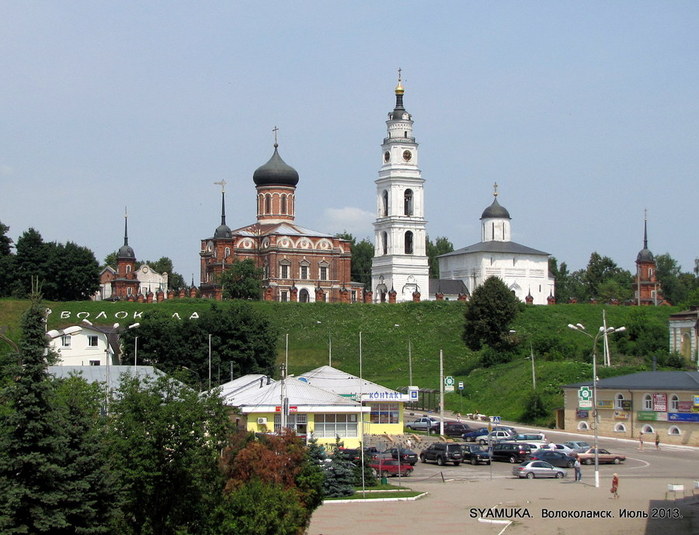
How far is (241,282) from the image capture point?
338ft

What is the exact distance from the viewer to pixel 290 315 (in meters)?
94.2

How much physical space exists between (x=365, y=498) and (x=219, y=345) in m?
34.9

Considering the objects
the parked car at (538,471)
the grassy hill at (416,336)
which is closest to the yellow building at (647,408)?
the parked car at (538,471)

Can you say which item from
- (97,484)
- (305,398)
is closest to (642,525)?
(97,484)

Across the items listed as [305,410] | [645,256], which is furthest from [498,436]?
[645,256]

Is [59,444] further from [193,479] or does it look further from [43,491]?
[193,479]

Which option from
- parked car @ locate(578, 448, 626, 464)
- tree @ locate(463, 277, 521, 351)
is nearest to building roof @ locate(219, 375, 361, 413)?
parked car @ locate(578, 448, 626, 464)

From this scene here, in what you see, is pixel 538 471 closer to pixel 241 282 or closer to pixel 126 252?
pixel 241 282

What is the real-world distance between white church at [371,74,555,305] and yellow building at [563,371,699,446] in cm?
4898

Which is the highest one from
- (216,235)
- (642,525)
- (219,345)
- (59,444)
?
(216,235)

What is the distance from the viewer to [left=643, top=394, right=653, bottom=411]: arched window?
5553 centimetres

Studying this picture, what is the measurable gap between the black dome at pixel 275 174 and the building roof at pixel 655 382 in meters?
62.2

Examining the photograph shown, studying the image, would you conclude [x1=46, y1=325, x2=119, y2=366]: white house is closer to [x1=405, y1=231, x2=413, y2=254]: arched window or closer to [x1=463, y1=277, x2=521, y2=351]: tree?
[x1=463, y1=277, x2=521, y2=351]: tree

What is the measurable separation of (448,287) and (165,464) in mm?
89438
